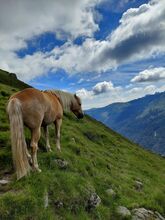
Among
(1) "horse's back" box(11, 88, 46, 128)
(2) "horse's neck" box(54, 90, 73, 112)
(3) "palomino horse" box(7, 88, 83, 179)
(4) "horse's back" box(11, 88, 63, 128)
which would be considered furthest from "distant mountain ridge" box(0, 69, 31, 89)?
(1) "horse's back" box(11, 88, 46, 128)

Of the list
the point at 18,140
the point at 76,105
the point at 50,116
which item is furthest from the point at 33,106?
the point at 76,105

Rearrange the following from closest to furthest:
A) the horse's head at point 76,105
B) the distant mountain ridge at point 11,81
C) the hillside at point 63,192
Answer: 1. the hillside at point 63,192
2. the horse's head at point 76,105
3. the distant mountain ridge at point 11,81

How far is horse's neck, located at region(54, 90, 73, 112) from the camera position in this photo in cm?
1925

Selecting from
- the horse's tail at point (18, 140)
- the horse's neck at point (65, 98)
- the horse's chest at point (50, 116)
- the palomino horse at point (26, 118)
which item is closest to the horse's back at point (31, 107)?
the palomino horse at point (26, 118)

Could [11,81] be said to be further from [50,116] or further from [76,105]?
[50,116]

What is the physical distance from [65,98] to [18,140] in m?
7.68

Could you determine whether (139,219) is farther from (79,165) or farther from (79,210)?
Answer: (79,165)

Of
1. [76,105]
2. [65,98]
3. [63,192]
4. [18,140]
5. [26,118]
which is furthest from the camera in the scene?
[76,105]

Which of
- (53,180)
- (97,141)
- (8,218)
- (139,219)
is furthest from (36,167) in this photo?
(97,141)

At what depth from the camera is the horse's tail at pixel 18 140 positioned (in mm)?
12438

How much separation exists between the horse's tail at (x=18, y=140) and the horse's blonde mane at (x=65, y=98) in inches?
228

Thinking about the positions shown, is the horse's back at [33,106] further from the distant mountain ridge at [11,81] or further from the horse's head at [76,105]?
the distant mountain ridge at [11,81]

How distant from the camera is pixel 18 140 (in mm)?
12539

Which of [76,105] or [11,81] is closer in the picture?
[76,105]
